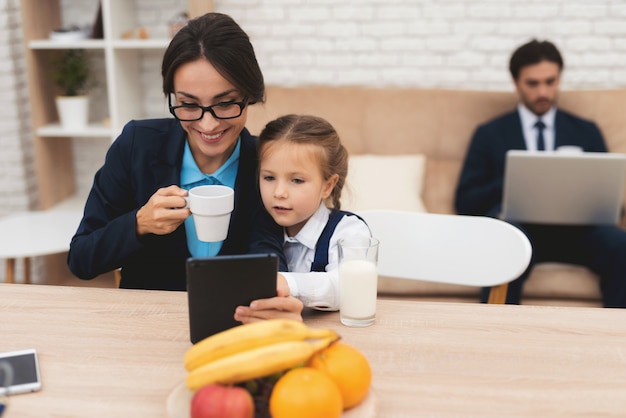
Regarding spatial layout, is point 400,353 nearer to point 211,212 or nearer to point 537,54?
point 211,212

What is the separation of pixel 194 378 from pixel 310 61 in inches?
107

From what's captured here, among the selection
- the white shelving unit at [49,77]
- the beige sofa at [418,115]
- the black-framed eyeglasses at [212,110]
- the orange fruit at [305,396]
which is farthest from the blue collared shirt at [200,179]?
the white shelving unit at [49,77]

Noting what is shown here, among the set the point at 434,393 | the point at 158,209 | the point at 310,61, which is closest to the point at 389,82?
the point at 310,61

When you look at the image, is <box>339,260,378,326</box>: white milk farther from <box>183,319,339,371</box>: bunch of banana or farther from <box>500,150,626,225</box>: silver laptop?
<box>500,150,626,225</box>: silver laptop

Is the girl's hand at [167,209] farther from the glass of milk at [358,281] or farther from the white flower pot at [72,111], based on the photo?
the white flower pot at [72,111]

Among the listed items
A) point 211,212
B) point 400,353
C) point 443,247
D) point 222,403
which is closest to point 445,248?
point 443,247

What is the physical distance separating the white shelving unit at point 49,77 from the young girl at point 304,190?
1.77 metres

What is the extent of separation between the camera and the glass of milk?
124 cm

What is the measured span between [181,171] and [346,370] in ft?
2.72

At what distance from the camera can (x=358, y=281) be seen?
1.23m

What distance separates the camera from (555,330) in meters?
1.25

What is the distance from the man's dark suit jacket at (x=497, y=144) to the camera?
9.59 feet

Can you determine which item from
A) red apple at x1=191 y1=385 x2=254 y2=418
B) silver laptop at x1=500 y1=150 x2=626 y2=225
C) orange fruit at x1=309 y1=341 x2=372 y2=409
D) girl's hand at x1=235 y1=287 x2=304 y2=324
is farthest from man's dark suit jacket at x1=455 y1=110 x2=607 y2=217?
red apple at x1=191 y1=385 x2=254 y2=418

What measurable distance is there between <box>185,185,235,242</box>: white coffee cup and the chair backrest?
0.55 metres
